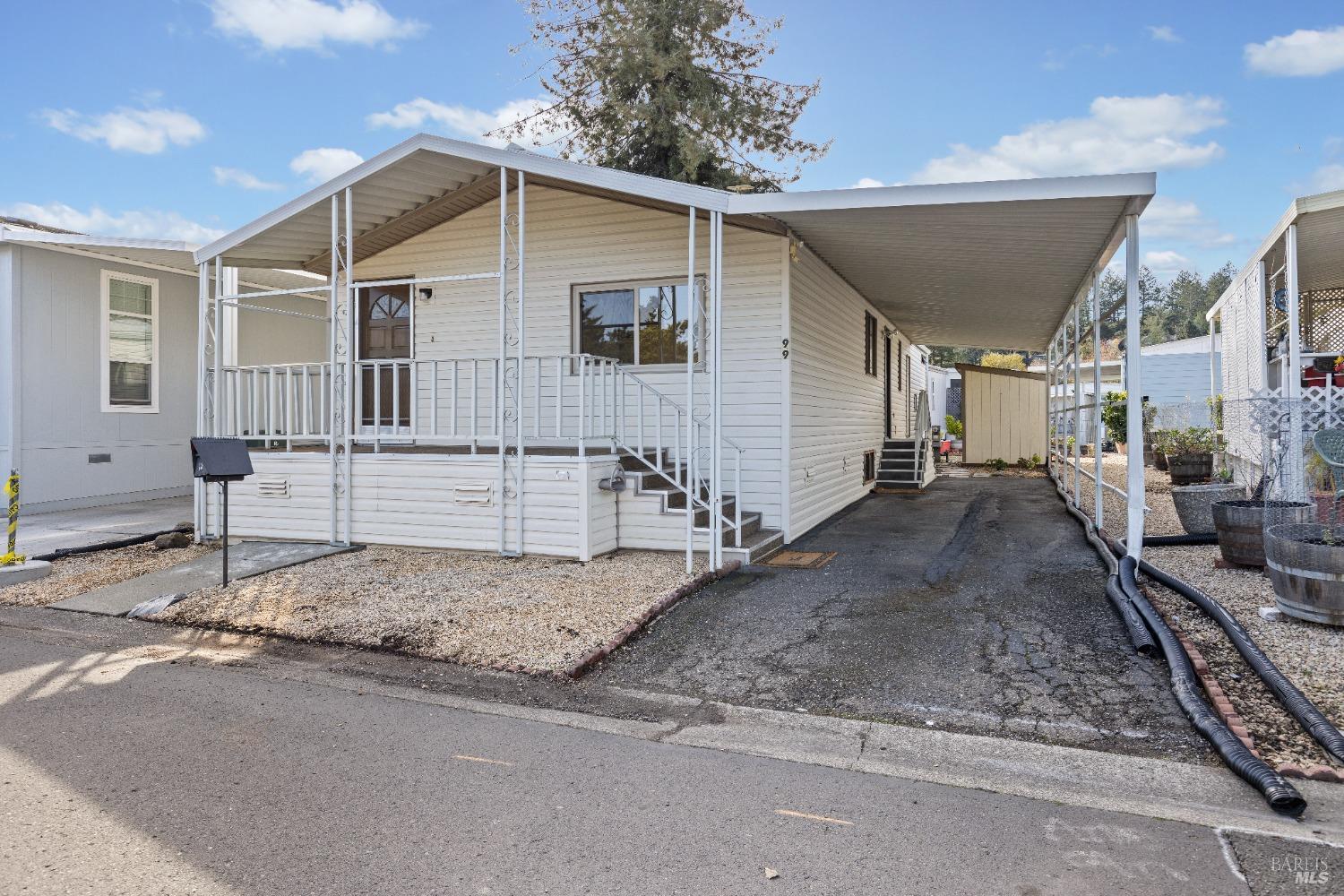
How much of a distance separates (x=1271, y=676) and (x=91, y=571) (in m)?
8.69

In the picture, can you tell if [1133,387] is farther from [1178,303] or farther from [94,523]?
[1178,303]

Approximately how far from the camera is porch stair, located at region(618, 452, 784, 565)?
737cm

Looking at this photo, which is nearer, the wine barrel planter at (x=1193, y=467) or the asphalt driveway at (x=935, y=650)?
the asphalt driveway at (x=935, y=650)

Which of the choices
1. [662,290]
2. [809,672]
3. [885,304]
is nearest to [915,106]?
[885,304]

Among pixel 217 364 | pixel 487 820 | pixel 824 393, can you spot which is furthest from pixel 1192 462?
pixel 217 364

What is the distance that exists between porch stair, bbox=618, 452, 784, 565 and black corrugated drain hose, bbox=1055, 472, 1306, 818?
3008 millimetres

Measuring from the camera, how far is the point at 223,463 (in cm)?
649

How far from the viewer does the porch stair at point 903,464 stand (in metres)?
13.8

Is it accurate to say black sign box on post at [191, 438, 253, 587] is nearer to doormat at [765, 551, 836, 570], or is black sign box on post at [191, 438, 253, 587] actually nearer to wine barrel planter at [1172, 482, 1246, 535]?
doormat at [765, 551, 836, 570]

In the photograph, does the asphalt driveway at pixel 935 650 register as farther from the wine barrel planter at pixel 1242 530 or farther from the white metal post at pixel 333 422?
the white metal post at pixel 333 422

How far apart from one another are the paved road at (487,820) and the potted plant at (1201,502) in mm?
5833

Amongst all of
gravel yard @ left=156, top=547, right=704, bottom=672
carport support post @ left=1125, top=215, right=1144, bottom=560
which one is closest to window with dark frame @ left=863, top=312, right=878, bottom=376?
carport support post @ left=1125, top=215, right=1144, bottom=560

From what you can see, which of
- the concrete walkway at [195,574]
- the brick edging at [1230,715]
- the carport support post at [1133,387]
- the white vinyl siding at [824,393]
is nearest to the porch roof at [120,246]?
the concrete walkway at [195,574]

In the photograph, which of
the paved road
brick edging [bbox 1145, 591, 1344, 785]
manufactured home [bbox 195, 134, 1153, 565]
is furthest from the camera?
manufactured home [bbox 195, 134, 1153, 565]
